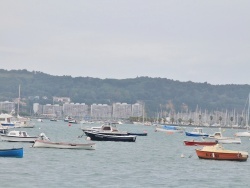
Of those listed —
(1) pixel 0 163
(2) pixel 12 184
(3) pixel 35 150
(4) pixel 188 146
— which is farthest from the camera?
(4) pixel 188 146

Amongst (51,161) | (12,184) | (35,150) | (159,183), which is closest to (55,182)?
(12,184)

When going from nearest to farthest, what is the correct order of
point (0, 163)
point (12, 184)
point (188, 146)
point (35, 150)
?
point (12, 184), point (0, 163), point (35, 150), point (188, 146)

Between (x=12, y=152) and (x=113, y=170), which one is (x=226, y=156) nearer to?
(x=113, y=170)

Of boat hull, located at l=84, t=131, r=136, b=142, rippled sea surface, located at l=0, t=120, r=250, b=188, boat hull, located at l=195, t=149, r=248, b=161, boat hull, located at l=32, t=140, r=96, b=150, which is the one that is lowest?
rippled sea surface, located at l=0, t=120, r=250, b=188

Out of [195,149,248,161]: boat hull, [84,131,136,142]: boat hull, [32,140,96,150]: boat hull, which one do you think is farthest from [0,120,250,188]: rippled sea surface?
[84,131,136,142]: boat hull

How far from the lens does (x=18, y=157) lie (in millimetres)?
70688

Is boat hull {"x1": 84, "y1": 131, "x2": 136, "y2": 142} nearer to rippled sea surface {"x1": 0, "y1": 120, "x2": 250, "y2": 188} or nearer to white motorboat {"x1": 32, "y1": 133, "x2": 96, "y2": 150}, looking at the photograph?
white motorboat {"x1": 32, "y1": 133, "x2": 96, "y2": 150}

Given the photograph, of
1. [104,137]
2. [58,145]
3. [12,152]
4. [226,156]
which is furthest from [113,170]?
[104,137]

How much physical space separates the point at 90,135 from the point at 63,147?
2537 centimetres

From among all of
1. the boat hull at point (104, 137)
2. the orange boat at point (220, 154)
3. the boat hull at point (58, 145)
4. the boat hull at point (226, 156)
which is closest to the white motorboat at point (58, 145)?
the boat hull at point (58, 145)

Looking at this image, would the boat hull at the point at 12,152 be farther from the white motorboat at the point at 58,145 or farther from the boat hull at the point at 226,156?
the boat hull at the point at 226,156

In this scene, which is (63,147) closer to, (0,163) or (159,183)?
(0,163)

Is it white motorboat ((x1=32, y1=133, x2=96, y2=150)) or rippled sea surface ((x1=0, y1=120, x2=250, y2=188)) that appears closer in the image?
rippled sea surface ((x1=0, y1=120, x2=250, y2=188))

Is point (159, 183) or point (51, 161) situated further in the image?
point (51, 161)
